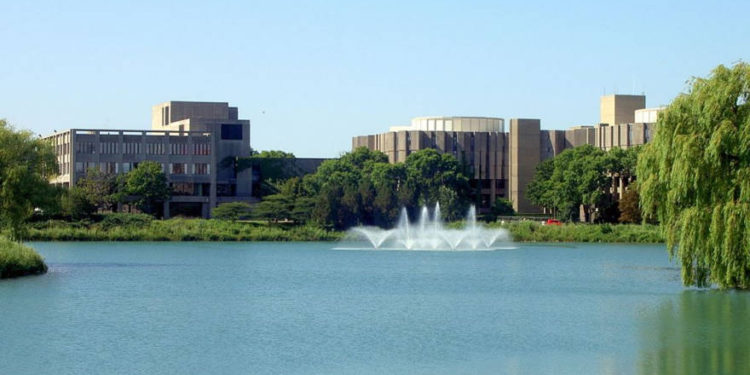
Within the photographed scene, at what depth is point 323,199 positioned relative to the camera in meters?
109

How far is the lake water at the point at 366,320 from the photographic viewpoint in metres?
31.9

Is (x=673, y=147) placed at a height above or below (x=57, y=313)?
above

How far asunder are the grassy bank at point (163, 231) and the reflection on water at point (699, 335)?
59512 millimetres

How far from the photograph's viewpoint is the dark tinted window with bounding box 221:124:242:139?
14625 cm

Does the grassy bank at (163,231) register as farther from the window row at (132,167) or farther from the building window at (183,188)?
the building window at (183,188)

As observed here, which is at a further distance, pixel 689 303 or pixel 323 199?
pixel 323 199

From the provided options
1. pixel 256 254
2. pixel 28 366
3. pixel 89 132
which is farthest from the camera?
pixel 89 132

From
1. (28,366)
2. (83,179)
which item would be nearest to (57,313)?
(28,366)

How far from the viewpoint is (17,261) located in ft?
181

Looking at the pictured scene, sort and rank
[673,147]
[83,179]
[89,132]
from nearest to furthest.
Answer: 1. [673,147]
2. [83,179]
3. [89,132]

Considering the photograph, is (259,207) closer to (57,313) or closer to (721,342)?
(57,313)

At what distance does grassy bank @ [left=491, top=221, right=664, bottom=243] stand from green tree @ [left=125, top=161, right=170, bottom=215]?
131ft

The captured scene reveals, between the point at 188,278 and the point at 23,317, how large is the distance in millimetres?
18594

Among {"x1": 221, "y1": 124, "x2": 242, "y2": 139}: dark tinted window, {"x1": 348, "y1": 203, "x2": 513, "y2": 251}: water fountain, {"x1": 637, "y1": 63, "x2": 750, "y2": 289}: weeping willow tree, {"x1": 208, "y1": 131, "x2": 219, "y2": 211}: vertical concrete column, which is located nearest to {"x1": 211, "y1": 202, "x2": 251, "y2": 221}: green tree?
{"x1": 348, "y1": 203, "x2": 513, "y2": 251}: water fountain
